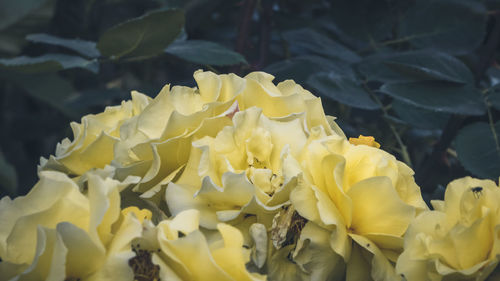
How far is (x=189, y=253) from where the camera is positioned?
363 millimetres

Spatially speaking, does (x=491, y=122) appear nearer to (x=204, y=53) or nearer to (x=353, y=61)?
(x=353, y=61)

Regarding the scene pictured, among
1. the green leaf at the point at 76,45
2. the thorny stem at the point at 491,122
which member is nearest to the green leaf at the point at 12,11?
the green leaf at the point at 76,45

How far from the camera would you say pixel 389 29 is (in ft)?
2.96

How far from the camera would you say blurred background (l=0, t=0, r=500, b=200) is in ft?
2.19

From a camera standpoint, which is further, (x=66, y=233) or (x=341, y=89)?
(x=341, y=89)

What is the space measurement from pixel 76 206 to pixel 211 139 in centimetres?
11

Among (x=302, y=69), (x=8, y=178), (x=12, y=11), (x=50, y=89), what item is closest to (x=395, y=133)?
(x=302, y=69)

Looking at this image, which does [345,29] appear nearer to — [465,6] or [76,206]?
[465,6]

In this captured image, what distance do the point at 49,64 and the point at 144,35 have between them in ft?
0.38

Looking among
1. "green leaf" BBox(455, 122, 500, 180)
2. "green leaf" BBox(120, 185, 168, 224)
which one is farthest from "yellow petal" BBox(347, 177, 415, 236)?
"green leaf" BBox(455, 122, 500, 180)

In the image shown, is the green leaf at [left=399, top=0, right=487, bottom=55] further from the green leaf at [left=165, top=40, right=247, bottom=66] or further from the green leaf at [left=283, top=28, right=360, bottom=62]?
the green leaf at [left=165, top=40, right=247, bottom=66]

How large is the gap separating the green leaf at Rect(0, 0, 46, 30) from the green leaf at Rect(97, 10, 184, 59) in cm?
68

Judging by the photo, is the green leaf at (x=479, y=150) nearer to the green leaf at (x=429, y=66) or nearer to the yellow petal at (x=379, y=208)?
the green leaf at (x=429, y=66)

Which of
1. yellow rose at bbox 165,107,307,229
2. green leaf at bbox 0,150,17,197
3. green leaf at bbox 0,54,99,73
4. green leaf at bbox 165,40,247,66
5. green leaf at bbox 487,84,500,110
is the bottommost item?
green leaf at bbox 0,150,17,197
